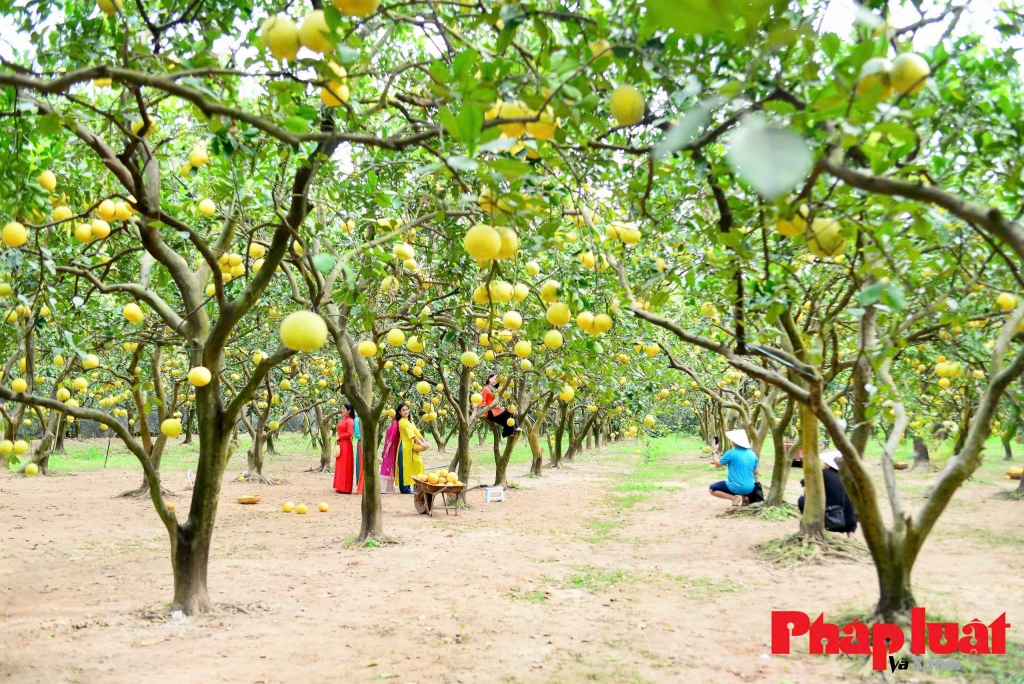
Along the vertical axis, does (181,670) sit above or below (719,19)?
below

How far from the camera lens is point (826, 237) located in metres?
2.12

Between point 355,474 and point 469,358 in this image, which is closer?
point 469,358

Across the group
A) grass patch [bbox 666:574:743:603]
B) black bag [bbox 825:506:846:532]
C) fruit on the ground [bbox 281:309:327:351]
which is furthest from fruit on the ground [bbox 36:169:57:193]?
black bag [bbox 825:506:846:532]

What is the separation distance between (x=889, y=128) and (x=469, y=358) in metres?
4.26

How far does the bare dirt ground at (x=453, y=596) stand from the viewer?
4.29 metres

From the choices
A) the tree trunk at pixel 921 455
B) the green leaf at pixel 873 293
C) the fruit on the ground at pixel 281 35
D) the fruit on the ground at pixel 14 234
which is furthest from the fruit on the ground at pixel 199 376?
the tree trunk at pixel 921 455

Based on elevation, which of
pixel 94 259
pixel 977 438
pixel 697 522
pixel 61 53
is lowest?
pixel 697 522

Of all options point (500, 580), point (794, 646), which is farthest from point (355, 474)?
point (794, 646)

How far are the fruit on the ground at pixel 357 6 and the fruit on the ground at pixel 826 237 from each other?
4.40 ft

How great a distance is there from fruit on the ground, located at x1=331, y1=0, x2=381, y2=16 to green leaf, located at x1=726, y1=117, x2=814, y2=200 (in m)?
1.19

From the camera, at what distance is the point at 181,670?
13.7 ft

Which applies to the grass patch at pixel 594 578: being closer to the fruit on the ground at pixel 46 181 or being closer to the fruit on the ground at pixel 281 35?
the fruit on the ground at pixel 46 181

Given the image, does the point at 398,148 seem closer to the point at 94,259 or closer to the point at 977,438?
the point at 977,438

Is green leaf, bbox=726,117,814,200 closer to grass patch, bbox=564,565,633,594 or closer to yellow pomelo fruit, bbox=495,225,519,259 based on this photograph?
yellow pomelo fruit, bbox=495,225,519,259
